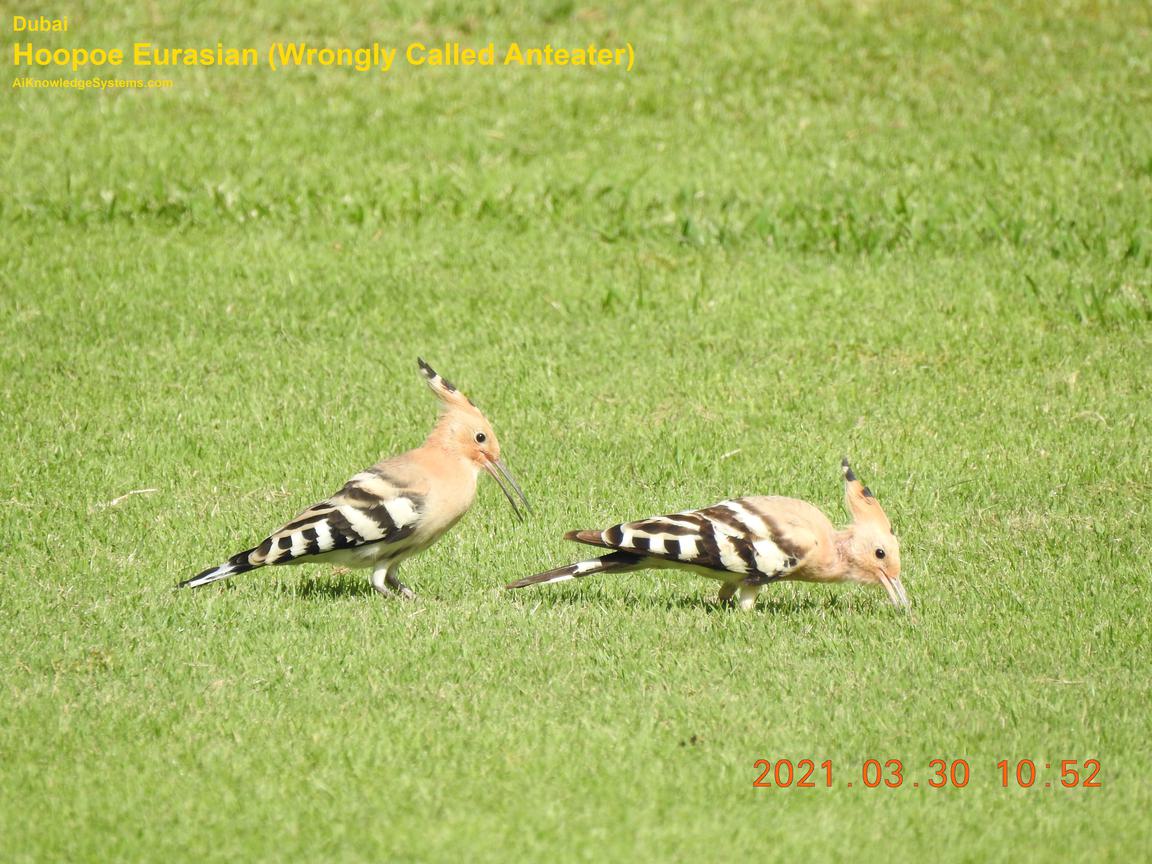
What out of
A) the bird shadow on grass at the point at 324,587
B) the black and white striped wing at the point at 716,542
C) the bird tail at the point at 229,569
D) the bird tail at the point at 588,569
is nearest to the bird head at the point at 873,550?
the black and white striped wing at the point at 716,542

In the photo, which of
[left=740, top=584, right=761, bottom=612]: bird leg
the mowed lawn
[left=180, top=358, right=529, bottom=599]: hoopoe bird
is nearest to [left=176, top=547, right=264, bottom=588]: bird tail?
[left=180, top=358, right=529, bottom=599]: hoopoe bird

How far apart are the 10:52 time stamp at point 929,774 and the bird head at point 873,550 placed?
4.94 feet

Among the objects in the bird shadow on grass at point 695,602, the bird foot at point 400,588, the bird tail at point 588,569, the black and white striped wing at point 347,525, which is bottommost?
the bird foot at point 400,588

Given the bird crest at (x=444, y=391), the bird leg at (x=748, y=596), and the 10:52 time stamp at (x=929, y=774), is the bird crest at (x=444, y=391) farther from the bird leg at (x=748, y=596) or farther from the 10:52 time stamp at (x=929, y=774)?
the 10:52 time stamp at (x=929, y=774)

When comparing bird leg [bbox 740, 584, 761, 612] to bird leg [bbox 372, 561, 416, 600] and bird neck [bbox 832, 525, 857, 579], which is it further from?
bird leg [bbox 372, 561, 416, 600]

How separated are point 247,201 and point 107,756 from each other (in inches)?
330

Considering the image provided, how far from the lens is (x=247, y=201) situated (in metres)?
12.9

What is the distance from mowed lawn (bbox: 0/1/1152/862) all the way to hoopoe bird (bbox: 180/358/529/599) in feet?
0.76

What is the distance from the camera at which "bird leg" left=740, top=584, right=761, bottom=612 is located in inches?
268

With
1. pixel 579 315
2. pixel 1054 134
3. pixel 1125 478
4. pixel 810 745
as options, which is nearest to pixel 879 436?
pixel 1125 478

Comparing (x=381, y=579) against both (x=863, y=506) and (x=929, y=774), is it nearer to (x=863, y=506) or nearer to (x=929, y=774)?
(x=863, y=506)

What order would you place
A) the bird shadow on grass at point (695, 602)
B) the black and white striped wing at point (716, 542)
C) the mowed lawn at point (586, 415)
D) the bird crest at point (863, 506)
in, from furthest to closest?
the bird shadow on grass at point (695, 602), the bird crest at point (863, 506), the black and white striped wing at point (716, 542), the mowed lawn at point (586, 415)

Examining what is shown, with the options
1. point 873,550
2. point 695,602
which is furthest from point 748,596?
point 873,550

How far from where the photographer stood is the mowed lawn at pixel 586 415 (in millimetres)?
5051
